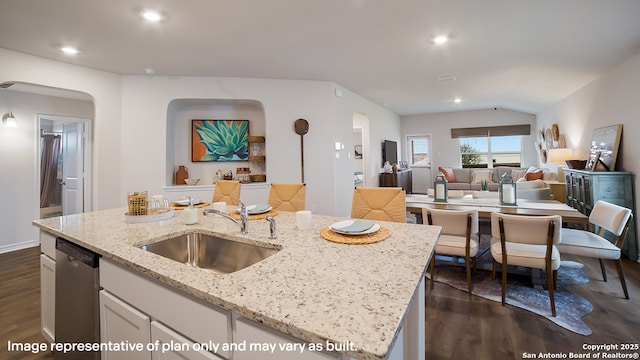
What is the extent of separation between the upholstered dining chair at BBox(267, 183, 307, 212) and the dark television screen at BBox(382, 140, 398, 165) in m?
4.91

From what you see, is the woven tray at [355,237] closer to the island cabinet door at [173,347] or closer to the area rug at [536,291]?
the island cabinet door at [173,347]

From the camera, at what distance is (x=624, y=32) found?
260 centimetres

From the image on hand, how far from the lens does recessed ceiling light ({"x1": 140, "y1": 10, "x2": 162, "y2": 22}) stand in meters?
2.25

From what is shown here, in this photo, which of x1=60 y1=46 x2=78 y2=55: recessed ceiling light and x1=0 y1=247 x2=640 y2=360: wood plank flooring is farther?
x1=60 y1=46 x2=78 y2=55: recessed ceiling light

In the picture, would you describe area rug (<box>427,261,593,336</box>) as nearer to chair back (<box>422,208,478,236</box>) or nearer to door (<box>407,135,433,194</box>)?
chair back (<box>422,208,478,236</box>)

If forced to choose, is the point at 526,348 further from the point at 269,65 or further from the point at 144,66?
the point at 144,66

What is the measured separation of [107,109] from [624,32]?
5.90m

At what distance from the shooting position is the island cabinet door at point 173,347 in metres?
0.82

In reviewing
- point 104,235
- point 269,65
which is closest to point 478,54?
point 269,65

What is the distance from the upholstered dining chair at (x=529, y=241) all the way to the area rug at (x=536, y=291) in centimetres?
10

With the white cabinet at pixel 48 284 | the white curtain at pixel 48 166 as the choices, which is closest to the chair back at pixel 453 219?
the white cabinet at pixel 48 284

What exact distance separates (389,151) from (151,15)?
5887 mm

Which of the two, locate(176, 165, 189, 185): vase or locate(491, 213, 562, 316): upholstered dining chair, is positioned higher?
locate(176, 165, 189, 185): vase

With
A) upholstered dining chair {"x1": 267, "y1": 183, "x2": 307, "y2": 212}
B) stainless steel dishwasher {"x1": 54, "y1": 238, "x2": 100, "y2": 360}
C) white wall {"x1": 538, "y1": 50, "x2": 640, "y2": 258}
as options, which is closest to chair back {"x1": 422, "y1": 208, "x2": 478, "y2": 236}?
upholstered dining chair {"x1": 267, "y1": 183, "x2": 307, "y2": 212}
